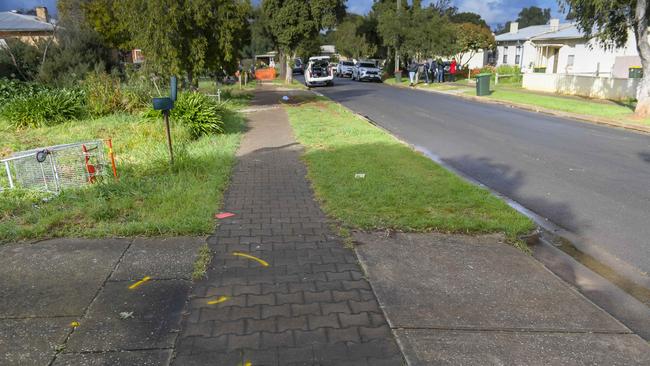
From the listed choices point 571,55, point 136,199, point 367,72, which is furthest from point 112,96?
point 367,72

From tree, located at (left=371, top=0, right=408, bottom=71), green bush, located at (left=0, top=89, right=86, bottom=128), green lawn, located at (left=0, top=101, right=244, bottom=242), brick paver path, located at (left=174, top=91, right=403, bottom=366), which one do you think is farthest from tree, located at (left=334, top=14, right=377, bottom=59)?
brick paver path, located at (left=174, top=91, right=403, bottom=366)

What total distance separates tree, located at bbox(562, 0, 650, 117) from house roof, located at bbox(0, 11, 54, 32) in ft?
115

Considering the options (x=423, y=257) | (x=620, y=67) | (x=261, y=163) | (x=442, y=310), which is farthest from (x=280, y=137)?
(x=620, y=67)

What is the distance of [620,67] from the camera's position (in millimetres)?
28969

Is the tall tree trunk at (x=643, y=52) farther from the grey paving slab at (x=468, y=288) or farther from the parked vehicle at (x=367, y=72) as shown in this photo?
the parked vehicle at (x=367, y=72)

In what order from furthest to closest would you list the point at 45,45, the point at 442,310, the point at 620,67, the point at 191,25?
the point at 620,67 → the point at 45,45 → the point at 191,25 → the point at 442,310

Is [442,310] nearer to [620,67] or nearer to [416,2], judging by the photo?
[620,67]

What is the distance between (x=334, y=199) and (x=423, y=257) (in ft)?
6.42

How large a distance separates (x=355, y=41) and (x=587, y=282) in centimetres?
6905

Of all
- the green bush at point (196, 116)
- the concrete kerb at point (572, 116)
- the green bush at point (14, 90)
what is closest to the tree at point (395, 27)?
the concrete kerb at point (572, 116)

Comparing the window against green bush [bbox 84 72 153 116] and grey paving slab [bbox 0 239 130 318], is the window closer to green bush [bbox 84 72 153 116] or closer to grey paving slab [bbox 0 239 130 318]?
green bush [bbox 84 72 153 116]

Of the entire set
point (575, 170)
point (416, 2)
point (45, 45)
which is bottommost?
point (575, 170)

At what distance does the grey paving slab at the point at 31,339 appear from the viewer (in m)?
3.18

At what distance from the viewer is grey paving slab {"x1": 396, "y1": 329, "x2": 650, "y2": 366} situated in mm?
3250
